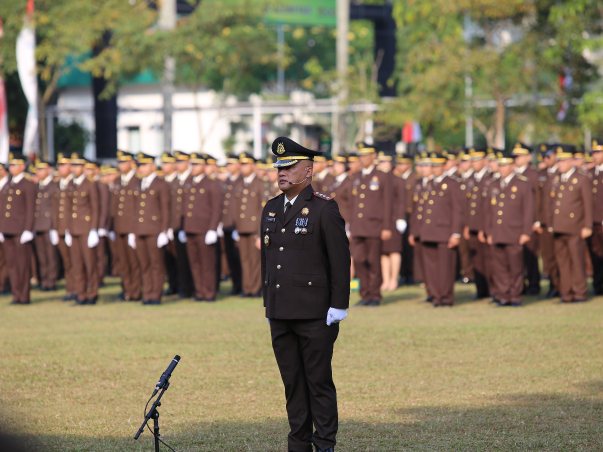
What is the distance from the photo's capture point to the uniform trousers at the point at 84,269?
19.9 meters

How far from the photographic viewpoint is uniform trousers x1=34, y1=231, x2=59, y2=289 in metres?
23.2

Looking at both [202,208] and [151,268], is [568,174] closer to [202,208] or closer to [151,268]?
[202,208]

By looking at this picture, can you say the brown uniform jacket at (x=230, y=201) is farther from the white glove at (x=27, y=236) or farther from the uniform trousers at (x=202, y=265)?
the white glove at (x=27, y=236)

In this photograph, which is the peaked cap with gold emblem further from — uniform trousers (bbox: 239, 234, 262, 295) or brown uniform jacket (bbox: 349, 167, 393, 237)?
uniform trousers (bbox: 239, 234, 262, 295)

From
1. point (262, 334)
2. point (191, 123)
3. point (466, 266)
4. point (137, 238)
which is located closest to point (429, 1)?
point (466, 266)

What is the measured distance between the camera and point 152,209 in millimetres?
19938

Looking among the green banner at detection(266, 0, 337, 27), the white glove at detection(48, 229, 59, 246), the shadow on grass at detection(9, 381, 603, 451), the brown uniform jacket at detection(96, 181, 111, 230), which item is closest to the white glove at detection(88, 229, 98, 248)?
the brown uniform jacket at detection(96, 181, 111, 230)

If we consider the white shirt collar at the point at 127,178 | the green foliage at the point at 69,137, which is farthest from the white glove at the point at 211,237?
the green foliage at the point at 69,137

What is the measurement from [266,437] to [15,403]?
8.73 ft

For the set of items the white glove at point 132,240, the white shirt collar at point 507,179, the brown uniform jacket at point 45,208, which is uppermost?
the white shirt collar at point 507,179

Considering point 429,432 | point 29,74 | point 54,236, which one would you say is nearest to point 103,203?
point 54,236

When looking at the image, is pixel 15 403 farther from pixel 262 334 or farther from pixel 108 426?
pixel 262 334

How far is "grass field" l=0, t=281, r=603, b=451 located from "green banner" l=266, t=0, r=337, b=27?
2225 cm

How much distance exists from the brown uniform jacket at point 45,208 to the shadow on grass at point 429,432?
41.7 ft
